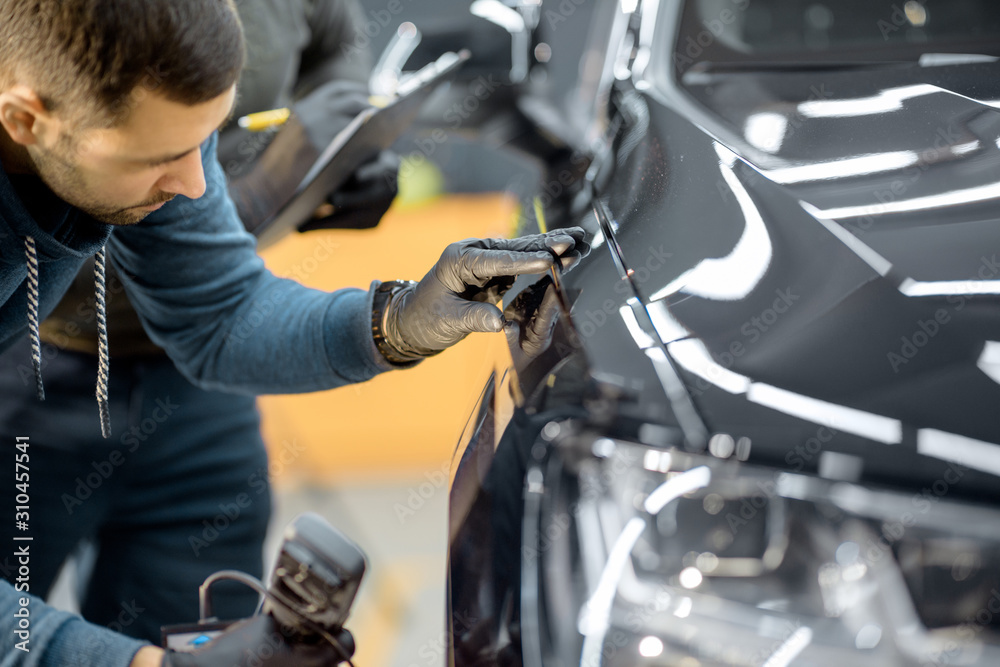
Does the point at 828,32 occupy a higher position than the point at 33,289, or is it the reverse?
the point at 33,289

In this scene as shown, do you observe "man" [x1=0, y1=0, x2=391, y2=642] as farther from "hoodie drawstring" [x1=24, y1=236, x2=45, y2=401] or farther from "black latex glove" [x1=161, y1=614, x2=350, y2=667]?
"black latex glove" [x1=161, y1=614, x2=350, y2=667]

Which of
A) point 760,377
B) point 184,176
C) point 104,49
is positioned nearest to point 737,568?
point 760,377

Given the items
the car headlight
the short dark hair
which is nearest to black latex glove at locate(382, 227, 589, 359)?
the car headlight

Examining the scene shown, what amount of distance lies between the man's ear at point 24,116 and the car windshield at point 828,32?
1.03m

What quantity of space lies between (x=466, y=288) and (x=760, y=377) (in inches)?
14.5

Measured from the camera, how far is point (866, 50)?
142 centimetres

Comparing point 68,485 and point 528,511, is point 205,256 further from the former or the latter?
point 528,511

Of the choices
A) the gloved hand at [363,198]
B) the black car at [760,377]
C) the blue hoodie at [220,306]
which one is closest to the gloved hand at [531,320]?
the black car at [760,377]

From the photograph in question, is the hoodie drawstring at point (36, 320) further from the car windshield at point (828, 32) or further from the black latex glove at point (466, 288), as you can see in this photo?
the car windshield at point (828, 32)

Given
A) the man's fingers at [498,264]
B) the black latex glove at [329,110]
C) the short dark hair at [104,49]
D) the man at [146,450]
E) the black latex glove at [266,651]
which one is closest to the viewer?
the short dark hair at [104,49]

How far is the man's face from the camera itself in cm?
84

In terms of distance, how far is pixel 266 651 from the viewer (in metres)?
1.01

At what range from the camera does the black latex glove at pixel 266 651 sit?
1.00 meters

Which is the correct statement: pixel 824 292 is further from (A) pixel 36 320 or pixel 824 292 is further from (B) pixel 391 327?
(A) pixel 36 320
